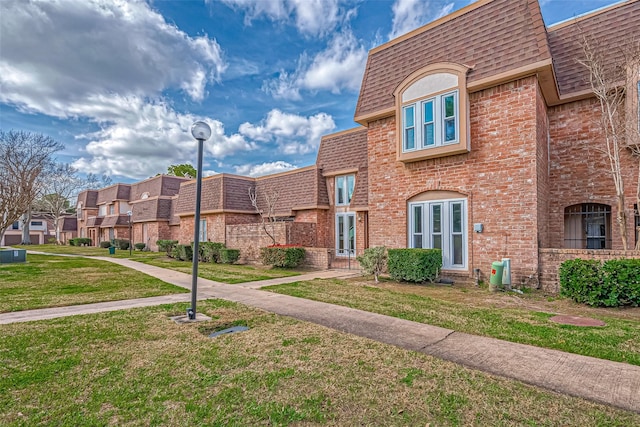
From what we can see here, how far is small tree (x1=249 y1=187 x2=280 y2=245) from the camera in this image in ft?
56.7

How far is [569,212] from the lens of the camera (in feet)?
37.4

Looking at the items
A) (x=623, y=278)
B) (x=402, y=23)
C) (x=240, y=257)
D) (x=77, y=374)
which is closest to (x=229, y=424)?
(x=77, y=374)

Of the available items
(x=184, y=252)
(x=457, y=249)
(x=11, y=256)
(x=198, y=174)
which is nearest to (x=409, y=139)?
(x=457, y=249)

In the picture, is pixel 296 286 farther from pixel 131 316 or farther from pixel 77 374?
pixel 77 374

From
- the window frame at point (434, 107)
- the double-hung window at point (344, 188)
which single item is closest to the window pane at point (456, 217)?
the window frame at point (434, 107)

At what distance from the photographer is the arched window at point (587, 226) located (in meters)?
10.8

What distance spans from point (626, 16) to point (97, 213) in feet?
172

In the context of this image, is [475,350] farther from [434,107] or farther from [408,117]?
[408,117]

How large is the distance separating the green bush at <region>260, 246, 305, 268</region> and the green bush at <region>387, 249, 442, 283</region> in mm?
5362

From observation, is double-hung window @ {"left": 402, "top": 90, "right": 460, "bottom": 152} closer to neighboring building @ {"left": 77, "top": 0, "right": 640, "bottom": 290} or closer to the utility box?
neighboring building @ {"left": 77, "top": 0, "right": 640, "bottom": 290}

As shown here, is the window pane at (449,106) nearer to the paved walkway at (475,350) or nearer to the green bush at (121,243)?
the paved walkway at (475,350)

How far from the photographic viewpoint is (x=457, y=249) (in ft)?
35.8

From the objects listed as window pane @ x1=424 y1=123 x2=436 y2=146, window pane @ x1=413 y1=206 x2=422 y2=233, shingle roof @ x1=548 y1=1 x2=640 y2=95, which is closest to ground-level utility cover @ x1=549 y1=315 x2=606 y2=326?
window pane @ x1=413 y1=206 x2=422 y2=233

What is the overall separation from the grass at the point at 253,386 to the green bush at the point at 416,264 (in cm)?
582
